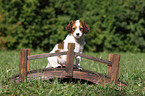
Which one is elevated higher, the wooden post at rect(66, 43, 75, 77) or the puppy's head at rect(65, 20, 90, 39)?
the puppy's head at rect(65, 20, 90, 39)

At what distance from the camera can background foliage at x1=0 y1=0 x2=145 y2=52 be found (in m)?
15.8

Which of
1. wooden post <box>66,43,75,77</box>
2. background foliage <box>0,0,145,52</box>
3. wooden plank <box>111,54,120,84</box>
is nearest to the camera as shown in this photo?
wooden post <box>66,43,75,77</box>

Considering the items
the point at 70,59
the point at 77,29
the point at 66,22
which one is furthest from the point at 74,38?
the point at 66,22

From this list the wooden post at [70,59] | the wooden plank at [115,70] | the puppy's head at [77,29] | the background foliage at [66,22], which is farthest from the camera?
the background foliage at [66,22]

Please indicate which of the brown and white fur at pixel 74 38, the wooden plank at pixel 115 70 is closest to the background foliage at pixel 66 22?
the brown and white fur at pixel 74 38

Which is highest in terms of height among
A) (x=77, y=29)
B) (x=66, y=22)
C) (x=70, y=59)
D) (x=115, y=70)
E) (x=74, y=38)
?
(x=66, y=22)

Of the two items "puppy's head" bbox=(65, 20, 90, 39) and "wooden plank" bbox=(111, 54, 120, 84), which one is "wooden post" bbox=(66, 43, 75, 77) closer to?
"puppy's head" bbox=(65, 20, 90, 39)

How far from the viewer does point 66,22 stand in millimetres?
15992

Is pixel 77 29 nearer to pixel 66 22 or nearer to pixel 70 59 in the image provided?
pixel 70 59

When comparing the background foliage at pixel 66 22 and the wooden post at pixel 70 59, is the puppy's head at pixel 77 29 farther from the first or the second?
the background foliage at pixel 66 22

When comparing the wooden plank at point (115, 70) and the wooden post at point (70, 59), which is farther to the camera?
the wooden plank at point (115, 70)

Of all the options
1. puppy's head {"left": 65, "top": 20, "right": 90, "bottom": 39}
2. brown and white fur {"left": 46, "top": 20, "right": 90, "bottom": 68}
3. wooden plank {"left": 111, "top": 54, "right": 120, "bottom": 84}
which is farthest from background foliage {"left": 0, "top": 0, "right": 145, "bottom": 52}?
wooden plank {"left": 111, "top": 54, "right": 120, "bottom": 84}

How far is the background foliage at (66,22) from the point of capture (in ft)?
51.7

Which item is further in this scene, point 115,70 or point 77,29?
point 77,29
